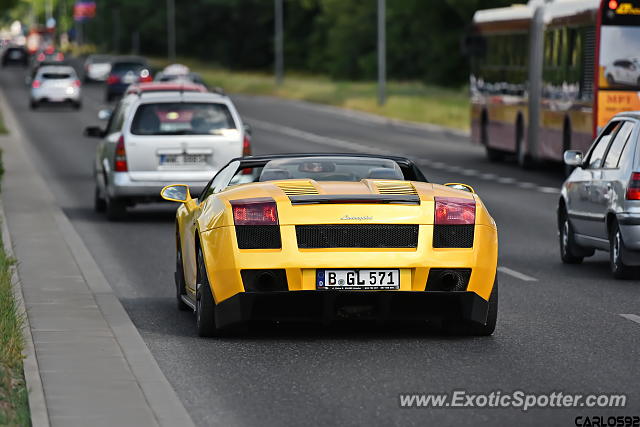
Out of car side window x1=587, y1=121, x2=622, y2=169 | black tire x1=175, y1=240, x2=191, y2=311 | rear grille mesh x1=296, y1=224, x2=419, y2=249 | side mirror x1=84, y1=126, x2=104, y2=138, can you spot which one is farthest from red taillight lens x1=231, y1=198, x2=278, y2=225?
side mirror x1=84, y1=126, x2=104, y2=138

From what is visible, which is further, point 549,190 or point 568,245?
point 549,190

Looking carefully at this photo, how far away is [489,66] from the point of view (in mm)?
37219

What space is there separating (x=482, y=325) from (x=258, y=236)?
1.54 meters

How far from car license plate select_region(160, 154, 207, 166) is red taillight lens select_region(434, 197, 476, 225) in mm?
11080

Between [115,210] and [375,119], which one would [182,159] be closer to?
Result: [115,210]

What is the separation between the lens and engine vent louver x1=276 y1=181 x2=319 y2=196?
10.9 metres

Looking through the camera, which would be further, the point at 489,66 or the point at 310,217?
the point at 489,66

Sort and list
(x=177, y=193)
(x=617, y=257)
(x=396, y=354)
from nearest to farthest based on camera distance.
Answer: (x=396, y=354) → (x=177, y=193) → (x=617, y=257)

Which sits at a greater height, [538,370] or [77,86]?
[538,370]

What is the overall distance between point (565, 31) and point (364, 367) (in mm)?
20341

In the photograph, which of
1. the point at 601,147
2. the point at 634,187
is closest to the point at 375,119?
the point at 601,147

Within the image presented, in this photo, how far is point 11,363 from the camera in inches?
375

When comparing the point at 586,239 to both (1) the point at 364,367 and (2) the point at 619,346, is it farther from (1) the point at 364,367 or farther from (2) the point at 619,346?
(1) the point at 364,367

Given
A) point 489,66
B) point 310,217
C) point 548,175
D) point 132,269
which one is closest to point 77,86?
point 489,66
